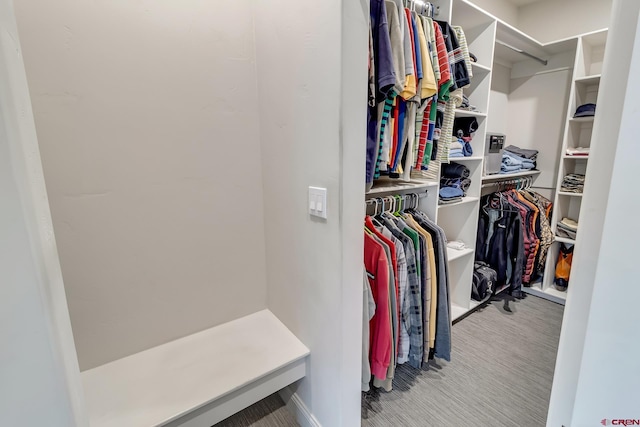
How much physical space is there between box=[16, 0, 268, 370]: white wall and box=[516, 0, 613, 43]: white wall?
298 cm

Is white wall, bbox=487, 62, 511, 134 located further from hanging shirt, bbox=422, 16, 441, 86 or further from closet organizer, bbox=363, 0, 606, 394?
hanging shirt, bbox=422, 16, 441, 86

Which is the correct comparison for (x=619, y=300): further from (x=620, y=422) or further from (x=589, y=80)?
(x=589, y=80)

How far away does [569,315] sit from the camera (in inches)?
16.7

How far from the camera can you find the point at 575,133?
267 cm

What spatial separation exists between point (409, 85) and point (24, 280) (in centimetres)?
148

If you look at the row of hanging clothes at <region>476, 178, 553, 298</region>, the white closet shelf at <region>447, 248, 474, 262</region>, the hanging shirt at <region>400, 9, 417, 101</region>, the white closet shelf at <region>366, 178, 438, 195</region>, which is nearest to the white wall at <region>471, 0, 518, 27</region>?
the row of hanging clothes at <region>476, 178, 553, 298</region>

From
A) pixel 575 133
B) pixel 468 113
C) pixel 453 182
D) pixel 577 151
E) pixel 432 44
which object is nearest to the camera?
pixel 432 44

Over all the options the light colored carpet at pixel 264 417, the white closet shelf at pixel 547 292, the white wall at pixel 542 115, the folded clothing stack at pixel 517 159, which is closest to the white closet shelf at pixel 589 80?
the white wall at pixel 542 115

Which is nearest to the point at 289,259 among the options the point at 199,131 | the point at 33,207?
the point at 199,131

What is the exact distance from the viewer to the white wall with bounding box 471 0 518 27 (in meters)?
2.66

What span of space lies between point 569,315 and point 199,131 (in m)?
1.54

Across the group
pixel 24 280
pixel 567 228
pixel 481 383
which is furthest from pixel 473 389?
pixel 24 280

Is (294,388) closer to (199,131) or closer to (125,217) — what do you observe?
(125,217)

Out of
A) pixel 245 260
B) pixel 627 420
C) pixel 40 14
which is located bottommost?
pixel 245 260
